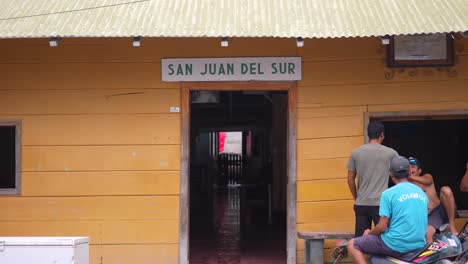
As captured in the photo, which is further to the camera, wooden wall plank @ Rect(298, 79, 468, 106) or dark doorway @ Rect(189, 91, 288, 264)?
dark doorway @ Rect(189, 91, 288, 264)

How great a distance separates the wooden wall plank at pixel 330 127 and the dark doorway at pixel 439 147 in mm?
4190

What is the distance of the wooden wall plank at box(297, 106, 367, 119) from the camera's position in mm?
8133

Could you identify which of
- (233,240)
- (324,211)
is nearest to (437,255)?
(324,211)

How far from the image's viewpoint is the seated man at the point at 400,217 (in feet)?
18.5

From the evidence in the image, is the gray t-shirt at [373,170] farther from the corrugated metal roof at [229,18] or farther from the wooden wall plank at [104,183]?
the wooden wall plank at [104,183]

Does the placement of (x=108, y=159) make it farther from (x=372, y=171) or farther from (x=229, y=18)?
(x=372, y=171)

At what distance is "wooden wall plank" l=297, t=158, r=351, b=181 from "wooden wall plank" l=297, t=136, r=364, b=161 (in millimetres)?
61

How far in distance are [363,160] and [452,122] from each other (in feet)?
21.2

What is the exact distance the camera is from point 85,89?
820 centimetres

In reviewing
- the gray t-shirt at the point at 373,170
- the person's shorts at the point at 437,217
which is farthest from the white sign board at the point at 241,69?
the person's shorts at the point at 437,217

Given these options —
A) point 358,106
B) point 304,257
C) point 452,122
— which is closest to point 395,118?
point 358,106

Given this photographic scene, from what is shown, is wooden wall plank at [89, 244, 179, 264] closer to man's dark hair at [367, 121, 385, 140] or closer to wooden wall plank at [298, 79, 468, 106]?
wooden wall plank at [298, 79, 468, 106]

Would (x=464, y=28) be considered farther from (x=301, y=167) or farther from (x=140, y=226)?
(x=140, y=226)

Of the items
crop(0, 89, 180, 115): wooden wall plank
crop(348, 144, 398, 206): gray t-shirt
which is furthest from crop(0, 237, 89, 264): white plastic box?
crop(348, 144, 398, 206): gray t-shirt
